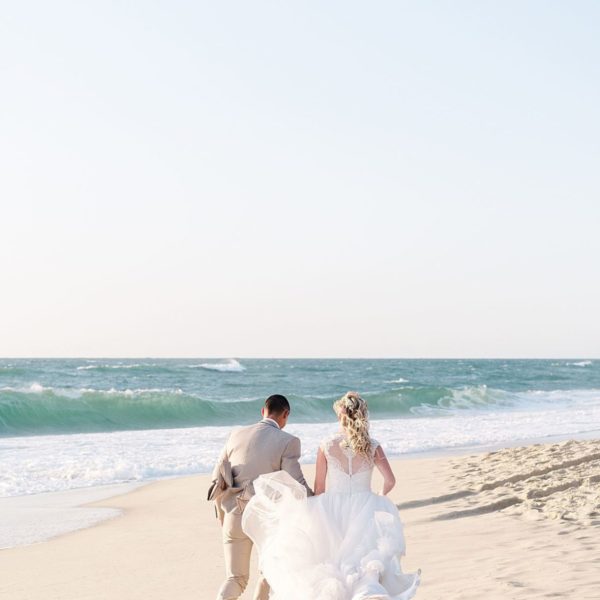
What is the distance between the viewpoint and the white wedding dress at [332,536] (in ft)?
15.5

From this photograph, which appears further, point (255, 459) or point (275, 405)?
point (275, 405)

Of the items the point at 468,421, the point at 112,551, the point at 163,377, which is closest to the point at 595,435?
the point at 468,421

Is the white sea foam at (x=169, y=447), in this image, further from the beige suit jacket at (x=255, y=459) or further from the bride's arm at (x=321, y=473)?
the bride's arm at (x=321, y=473)

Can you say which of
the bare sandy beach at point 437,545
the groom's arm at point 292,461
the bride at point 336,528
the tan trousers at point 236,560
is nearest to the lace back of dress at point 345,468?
the bride at point 336,528

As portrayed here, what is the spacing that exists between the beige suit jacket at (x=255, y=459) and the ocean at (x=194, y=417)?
8.11 m

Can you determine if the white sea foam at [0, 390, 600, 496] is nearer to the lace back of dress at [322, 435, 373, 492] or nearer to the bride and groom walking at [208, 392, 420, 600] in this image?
the bride and groom walking at [208, 392, 420, 600]

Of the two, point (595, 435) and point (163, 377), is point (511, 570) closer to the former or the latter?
point (595, 435)

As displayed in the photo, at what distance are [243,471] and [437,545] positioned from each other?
3234 millimetres

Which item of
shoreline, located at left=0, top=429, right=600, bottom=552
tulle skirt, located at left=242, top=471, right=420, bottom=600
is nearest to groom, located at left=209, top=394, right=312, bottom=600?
tulle skirt, located at left=242, top=471, right=420, bottom=600

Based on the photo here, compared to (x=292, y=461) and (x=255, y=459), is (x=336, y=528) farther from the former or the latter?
(x=255, y=459)

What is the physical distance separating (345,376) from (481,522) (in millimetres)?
52356

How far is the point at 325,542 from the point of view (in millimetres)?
4926

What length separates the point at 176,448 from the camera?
A: 18.1m

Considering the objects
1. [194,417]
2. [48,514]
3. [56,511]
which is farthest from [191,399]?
[48,514]
